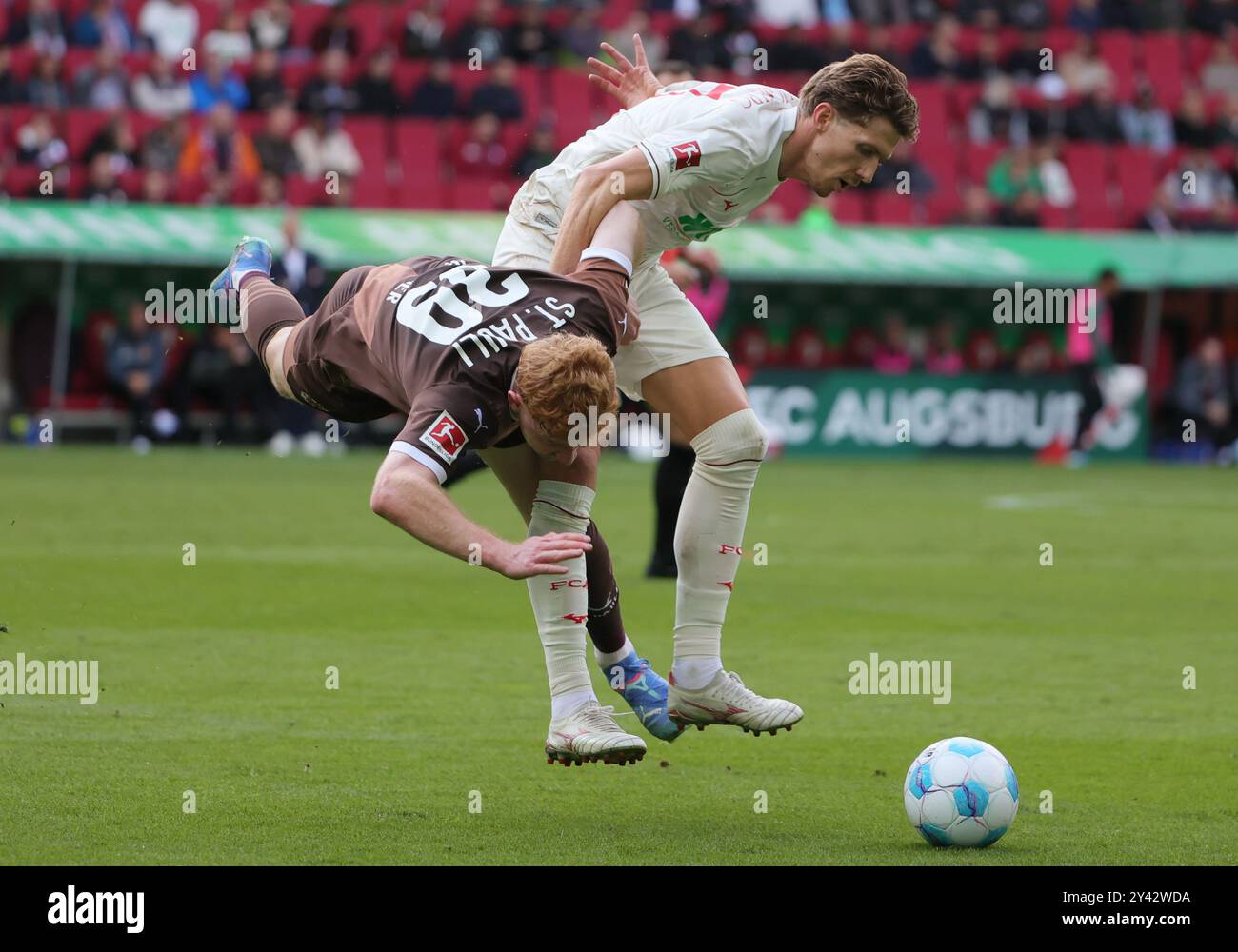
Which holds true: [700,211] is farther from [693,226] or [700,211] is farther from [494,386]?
[494,386]

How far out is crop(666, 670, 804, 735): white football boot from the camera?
629 centimetres

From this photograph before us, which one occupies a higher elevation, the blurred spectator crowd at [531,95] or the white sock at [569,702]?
the blurred spectator crowd at [531,95]

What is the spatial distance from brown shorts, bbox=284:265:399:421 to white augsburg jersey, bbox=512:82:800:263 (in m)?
0.88

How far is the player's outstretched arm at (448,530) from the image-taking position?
16.2ft

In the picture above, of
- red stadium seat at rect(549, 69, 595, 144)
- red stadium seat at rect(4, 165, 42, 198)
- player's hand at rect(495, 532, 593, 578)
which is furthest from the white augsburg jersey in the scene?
red stadium seat at rect(549, 69, 595, 144)

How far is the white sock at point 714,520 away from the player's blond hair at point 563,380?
1.44 metres

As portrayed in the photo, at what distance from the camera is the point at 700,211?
653 cm

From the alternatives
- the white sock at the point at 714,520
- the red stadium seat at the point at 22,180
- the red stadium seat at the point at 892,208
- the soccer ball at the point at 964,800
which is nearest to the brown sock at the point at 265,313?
the white sock at the point at 714,520

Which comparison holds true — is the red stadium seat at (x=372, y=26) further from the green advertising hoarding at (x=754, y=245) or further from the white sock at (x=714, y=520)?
the white sock at (x=714, y=520)

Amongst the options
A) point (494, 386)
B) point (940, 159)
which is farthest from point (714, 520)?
point (940, 159)

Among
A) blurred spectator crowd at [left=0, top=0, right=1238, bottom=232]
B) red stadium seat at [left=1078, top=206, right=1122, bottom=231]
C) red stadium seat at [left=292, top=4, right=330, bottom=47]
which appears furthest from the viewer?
red stadium seat at [left=1078, top=206, right=1122, bottom=231]

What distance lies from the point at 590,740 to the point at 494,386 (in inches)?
46.8

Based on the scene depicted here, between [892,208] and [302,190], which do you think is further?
[892,208]

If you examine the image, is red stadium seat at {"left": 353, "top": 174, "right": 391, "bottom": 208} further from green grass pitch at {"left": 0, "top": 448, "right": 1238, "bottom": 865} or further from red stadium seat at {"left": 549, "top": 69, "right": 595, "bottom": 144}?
green grass pitch at {"left": 0, "top": 448, "right": 1238, "bottom": 865}
